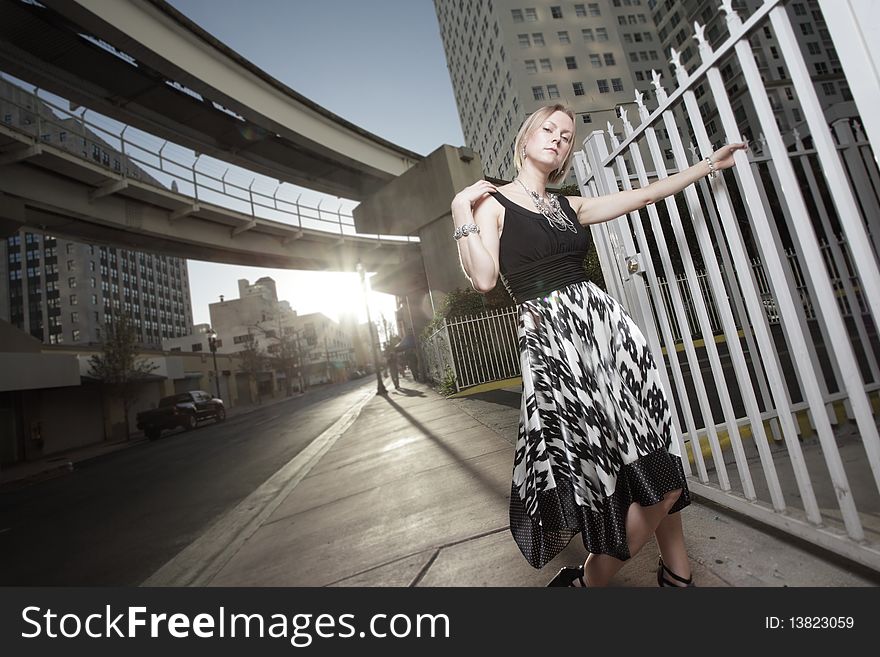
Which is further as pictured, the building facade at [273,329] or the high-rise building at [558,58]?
the building facade at [273,329]

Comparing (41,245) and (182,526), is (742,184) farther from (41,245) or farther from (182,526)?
(41,245)

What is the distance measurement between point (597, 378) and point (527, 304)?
1.16 ft

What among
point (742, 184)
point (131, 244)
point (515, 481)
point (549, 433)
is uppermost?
point (131, 244)

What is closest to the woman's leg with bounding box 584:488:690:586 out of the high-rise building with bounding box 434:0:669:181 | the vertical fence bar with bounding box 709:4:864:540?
the vertical fence bar with bounding box 709:4:864:540

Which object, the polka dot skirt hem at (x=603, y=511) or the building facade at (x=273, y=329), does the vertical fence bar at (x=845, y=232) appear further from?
the building facade at (x=273, y=329)

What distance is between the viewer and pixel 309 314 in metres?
85.6

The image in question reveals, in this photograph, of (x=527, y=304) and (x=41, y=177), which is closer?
(x=527, y=304)

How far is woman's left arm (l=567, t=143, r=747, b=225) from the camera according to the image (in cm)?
160

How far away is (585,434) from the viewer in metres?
1.43

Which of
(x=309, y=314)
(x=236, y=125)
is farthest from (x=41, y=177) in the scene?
(x=309, y=314)

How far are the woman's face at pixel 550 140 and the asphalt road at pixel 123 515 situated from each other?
3.50 metres

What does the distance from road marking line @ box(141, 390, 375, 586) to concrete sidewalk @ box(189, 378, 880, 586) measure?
74 mm

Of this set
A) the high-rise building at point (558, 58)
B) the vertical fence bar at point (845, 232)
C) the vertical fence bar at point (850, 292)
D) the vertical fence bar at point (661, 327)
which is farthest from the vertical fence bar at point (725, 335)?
the high-rise building at point (558, 58)

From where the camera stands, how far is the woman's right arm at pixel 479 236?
1.43 metres
